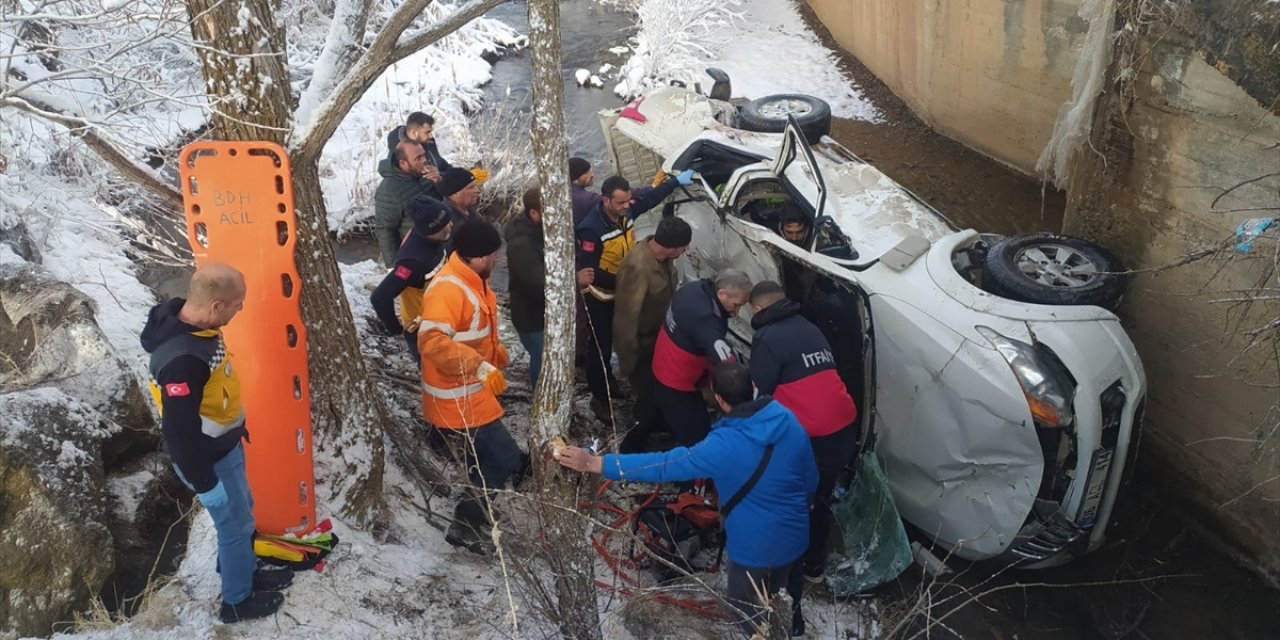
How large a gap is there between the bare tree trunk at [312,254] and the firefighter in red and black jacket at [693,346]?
1.54 metres

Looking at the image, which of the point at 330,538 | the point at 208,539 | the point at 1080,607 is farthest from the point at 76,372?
the point at 1080,607

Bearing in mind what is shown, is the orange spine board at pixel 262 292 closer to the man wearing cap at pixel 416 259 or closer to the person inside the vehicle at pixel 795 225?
the man wearing cap at pixel 416 259

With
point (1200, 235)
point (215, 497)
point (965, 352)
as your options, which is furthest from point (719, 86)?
point (215, 497)

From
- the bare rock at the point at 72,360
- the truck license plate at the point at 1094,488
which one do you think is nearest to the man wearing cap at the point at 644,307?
the truck license plate at the point at 1094,488

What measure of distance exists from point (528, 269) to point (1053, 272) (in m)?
2.93

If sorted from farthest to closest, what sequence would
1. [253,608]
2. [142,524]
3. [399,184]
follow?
[399,184] < [142,524] < [253,608]

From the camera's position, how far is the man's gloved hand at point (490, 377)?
415 cm

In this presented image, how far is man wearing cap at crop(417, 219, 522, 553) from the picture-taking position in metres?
4.13

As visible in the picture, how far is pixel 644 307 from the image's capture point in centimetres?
538

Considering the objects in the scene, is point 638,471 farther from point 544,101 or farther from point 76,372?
point 76,372

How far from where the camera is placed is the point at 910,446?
4570 millimetres

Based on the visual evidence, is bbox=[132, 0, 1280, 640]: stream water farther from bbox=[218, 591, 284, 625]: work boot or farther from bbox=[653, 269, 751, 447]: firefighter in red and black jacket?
bbox=[218, 591, 284, 625]: work boot

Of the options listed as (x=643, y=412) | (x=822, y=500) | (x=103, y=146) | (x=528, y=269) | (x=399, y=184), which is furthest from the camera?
(x=399, y=184)

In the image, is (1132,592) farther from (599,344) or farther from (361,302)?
(361,302)
